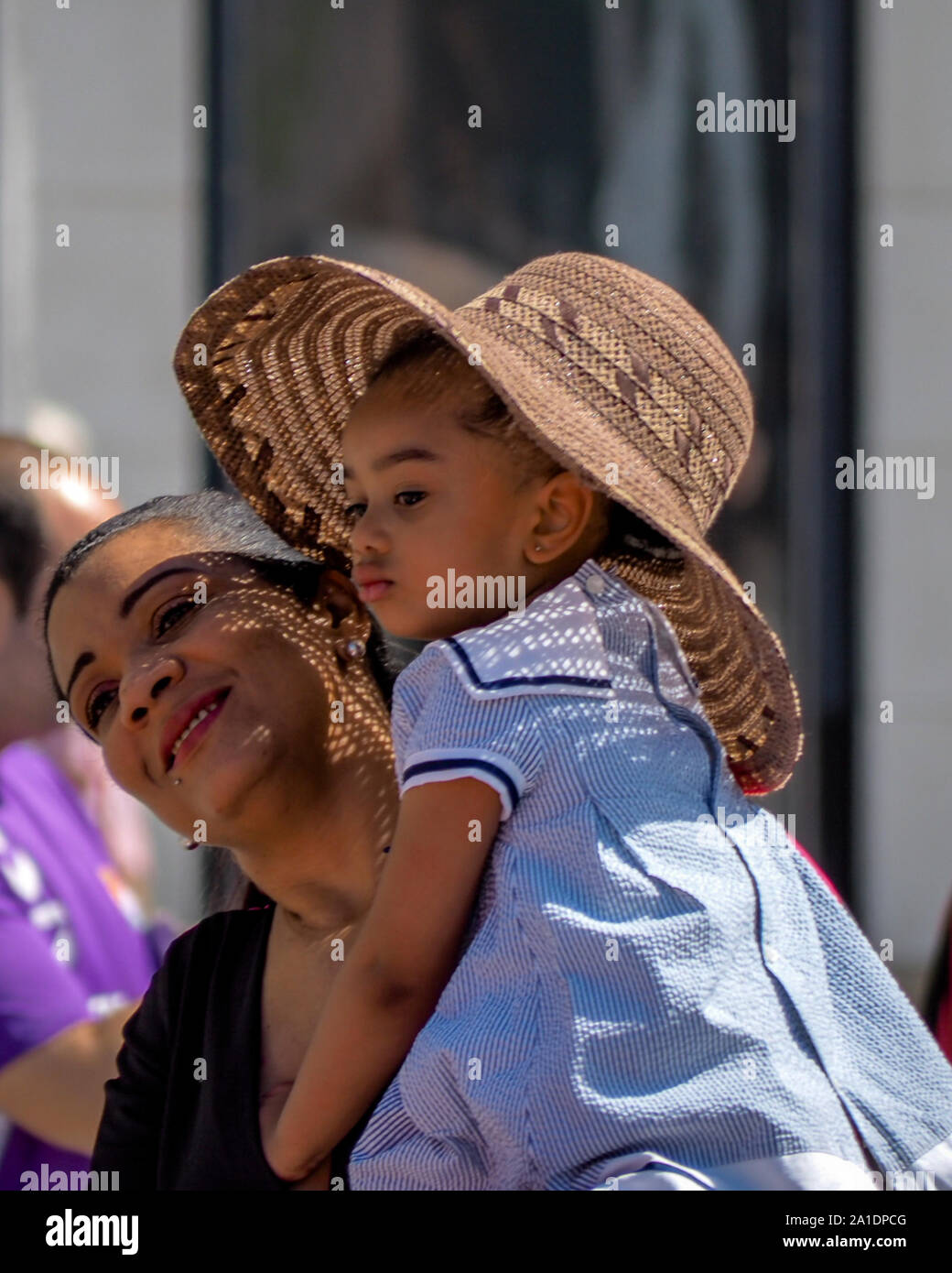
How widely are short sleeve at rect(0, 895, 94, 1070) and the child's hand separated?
0.92 meters

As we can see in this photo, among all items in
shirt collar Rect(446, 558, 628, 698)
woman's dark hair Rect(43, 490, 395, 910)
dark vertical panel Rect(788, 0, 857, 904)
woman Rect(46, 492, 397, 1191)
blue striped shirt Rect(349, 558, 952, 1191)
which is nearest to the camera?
blue striped shirt Rect(349, 558, 952, 1191)

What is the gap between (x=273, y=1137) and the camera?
67.6 inches

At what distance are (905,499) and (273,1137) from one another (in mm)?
3859

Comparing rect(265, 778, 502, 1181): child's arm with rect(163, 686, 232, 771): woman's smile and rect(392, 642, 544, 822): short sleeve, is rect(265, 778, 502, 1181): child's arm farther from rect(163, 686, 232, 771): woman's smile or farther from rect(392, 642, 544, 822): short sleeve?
rect(163, 686, 232, 771): woman's smile

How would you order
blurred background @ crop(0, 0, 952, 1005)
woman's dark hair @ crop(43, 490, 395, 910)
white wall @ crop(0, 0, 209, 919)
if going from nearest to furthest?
woman's dark hair @ crop(43, 490, 395, 910), blurred background @ crop(0, 0, 952, 1005), white wall @ crop(0, 0, 209, 919)

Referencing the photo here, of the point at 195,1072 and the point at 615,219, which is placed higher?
the point at 615,219

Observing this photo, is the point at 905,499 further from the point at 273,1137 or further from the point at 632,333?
the point at 273,1137

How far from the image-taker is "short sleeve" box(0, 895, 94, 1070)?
261 cm

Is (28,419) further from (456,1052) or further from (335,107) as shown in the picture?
(456,1052)

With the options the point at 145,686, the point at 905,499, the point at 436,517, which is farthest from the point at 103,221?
the point at 436,517

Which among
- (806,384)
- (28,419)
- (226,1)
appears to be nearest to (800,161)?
(806,384)

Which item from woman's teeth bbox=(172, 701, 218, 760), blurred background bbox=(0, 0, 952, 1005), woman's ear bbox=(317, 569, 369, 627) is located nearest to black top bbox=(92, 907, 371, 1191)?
woman's teeth bbox=(172, 701, 218, 760)

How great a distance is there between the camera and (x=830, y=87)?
16.4ft

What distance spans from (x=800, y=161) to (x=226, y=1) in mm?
1713
